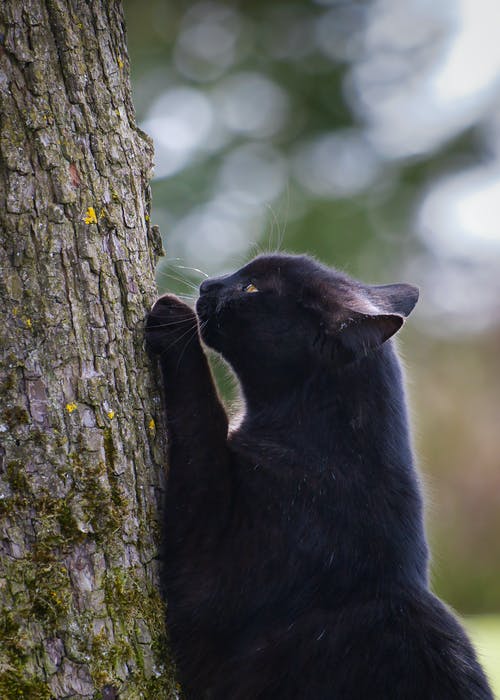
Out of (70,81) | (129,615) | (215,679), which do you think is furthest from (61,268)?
(215,679)

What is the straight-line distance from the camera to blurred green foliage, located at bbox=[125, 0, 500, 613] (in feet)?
32.0

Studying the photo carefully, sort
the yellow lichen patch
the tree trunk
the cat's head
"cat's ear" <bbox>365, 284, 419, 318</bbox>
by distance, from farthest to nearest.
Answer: "cat's ear" <bbox>365, 284, 419, 318</bbox> → the cat's head → the yellow lichen patch → the tree trunk

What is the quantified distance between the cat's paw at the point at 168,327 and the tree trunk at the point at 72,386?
42 mm

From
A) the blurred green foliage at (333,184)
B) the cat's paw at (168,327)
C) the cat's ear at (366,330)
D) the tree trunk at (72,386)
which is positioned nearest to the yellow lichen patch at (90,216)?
the tree trunk at (72,386)

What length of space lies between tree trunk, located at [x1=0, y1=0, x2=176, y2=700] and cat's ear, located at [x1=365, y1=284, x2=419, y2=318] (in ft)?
3.16

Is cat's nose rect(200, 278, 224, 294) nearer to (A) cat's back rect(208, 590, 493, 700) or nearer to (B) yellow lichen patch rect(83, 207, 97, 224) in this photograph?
(B) yellow lichen patch rect(83, 207, 97, 224)

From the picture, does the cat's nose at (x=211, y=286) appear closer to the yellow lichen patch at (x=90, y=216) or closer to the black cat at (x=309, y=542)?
the black cat at (x=309, y=542)

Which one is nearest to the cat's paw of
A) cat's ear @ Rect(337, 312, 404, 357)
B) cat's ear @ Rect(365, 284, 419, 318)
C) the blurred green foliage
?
cat's ear @ Rect(337, 312, 404, 357)

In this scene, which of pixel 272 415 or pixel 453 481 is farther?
pixel 453 481

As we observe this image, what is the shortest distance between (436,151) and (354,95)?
145 centimetres

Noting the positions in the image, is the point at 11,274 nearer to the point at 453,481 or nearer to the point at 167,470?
the point at 167,470

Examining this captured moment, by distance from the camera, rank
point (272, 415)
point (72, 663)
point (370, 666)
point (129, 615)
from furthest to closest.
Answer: point (272, 415) < point (370, 666) < point (129, 615) < point (72, 663)

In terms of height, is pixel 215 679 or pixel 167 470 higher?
pixel 167 470

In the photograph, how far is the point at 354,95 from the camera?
10.8 metres
